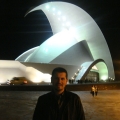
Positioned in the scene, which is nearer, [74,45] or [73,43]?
[74,45]

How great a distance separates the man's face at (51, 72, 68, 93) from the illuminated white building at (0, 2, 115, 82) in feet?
75.1

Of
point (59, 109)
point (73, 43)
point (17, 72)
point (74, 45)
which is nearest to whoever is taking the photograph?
point (59, 109)

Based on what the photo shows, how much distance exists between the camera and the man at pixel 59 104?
81.0 inches

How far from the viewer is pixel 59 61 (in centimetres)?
2641

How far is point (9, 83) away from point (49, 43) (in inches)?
261

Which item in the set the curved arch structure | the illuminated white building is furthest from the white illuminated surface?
the curved arch structure

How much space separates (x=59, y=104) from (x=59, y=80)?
0.63 ft

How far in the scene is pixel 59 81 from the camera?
212 centimetres

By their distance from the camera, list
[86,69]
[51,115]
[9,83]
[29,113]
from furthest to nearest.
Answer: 1. [86,69]
2. [9,83]
3. [29,113]
4. [51,115]

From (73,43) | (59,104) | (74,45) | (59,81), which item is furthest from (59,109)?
(73,43)

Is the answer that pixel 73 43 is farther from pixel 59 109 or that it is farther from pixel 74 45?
pixel 59 109

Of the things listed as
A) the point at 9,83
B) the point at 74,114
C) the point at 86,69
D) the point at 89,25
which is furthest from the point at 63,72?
the point at 89,25

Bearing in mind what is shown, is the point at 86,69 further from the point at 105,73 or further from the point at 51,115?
the point at 51,115

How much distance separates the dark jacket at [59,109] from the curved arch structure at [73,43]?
23.4 meters
